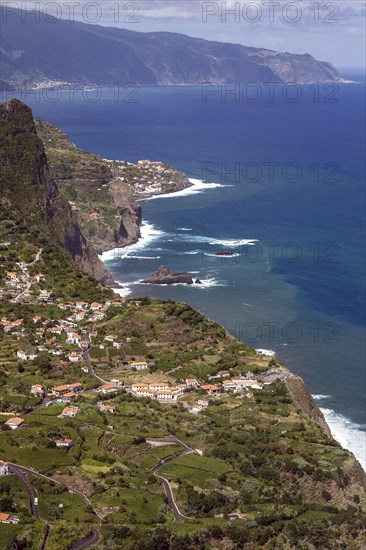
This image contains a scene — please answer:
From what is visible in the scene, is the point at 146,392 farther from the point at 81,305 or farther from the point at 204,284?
the point at 204,284

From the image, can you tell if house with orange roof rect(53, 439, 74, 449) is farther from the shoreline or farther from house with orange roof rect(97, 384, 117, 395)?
the shoreline

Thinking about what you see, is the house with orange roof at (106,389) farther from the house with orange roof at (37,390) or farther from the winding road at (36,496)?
the winding road at (36,496)

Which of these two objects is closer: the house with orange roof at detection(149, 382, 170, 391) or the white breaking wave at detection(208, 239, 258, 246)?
the house with orange roof at detection(149, 382, 170, 391)

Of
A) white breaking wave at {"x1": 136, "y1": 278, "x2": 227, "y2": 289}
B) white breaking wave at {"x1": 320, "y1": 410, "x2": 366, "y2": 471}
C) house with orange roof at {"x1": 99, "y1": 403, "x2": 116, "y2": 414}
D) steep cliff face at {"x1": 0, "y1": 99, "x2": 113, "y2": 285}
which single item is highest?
steep cliff face at {"x1": 0, "y1": 99, "x2": 113, "y2": 285}

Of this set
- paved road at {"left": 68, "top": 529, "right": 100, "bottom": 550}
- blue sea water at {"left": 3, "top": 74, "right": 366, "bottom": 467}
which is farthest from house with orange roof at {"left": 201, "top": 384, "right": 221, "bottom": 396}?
paved road at {"left": 68, "top": 529, "right": 100, "bottom": 550}

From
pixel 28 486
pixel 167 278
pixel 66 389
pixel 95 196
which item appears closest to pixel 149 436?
pixel 66 389

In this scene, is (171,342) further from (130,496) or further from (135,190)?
(135,190)

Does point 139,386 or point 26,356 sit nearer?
point 139,386
